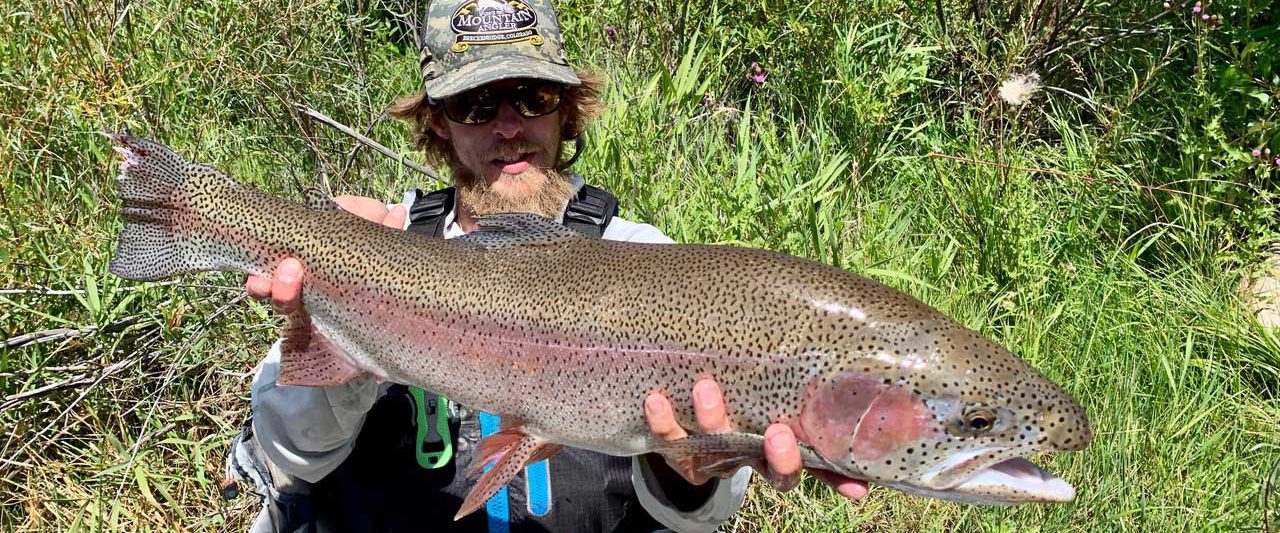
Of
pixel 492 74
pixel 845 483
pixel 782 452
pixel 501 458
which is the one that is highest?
pixel 492 74

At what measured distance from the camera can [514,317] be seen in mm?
2236

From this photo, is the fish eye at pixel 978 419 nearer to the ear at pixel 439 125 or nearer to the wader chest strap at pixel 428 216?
the wader chest strap at pixel 428 216

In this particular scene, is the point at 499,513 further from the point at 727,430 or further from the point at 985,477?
the point at 985,477

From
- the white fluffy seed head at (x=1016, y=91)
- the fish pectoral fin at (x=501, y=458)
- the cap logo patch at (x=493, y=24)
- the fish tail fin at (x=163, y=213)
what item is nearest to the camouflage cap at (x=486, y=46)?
the cap logo patch at (x=493, y=24)

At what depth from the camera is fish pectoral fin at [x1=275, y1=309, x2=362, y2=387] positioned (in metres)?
2.38

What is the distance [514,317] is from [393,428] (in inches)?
31.9

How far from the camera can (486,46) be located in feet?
10.2

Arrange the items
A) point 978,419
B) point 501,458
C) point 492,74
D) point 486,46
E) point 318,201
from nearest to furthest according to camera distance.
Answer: point 978,419 < point 501,458 < point 318,201 < point 492,74 < point 486,46

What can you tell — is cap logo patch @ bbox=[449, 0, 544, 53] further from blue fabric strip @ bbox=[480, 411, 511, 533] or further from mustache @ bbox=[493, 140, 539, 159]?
blue fabric strip @ bbox=[480, 411, 511, 533]

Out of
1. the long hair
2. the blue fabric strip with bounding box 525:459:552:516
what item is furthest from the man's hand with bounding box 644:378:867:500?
the long hair

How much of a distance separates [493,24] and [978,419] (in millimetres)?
1986

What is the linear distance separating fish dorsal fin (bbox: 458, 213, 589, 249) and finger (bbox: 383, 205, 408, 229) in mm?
696

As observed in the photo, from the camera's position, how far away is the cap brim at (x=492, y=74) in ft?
9.89

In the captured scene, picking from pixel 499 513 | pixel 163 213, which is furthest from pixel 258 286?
pixel 499 513
